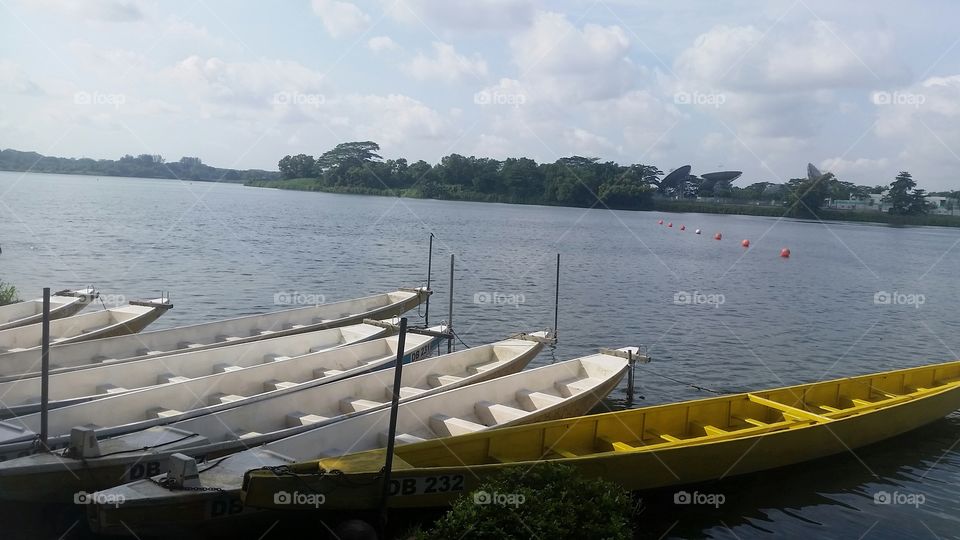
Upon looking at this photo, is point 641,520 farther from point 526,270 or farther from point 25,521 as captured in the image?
point 526,270

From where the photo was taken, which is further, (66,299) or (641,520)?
(66,299)

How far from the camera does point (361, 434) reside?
10609mm

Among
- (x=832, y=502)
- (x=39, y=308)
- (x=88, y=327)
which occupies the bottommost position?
(x=832, y=502)

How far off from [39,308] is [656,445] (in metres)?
13.7

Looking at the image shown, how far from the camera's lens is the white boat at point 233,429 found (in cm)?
844

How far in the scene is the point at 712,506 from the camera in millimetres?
11406

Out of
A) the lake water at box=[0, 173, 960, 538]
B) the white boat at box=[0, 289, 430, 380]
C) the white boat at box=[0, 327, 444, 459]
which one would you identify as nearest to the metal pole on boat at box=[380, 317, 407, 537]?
the white boat at box=[0, 327, 444, 459]

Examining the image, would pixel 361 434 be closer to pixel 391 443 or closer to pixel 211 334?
pixel 391 443

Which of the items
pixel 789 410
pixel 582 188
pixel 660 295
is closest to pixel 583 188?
pixel 582 188

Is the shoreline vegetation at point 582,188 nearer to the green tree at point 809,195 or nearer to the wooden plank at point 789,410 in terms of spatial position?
the green tree at point 809,195

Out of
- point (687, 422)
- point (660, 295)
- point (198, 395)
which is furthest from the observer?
point (660, 295)

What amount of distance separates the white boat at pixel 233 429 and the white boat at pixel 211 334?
3.26m

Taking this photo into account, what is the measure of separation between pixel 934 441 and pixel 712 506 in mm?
6367

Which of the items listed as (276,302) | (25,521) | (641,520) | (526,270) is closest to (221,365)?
(25,521)
